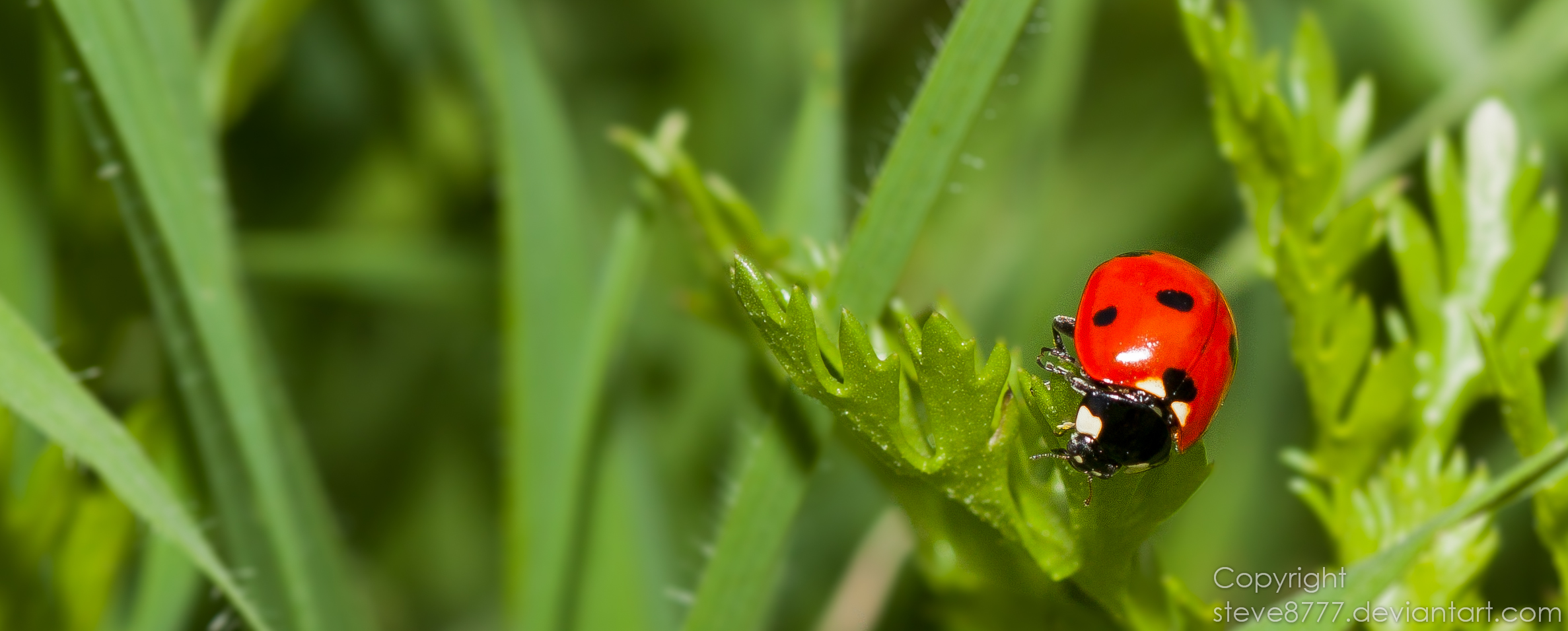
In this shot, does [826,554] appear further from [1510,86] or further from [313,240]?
[1510,86]

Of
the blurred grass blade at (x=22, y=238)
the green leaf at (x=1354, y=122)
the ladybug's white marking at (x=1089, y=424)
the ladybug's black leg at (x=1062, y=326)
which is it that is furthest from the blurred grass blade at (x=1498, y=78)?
the blurred grass blade at (x=22, y=238)

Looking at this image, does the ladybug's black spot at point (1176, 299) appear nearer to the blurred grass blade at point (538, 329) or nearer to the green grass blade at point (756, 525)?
the green grass blade at point (756, 525)

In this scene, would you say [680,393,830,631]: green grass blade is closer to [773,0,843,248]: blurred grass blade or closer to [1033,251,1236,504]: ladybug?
[1033,251,1236,504]: ladybug

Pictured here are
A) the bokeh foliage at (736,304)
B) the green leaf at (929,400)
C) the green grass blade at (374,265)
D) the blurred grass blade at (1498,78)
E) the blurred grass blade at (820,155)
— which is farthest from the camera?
the green grass blade at (374,265)

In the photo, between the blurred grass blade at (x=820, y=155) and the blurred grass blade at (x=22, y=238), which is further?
the blurred grass blade at (x=820, y=155)

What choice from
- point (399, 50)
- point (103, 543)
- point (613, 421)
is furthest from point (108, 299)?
point (399, 50)

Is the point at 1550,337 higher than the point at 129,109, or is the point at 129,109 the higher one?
the point at 129,109

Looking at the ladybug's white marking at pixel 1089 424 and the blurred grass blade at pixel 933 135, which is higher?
the blurred grass blade at pixel 933 135

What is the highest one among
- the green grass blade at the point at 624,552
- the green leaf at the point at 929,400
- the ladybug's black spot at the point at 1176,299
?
the green leaf at the point at 929,400

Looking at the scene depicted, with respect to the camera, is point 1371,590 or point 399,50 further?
point 399,50
